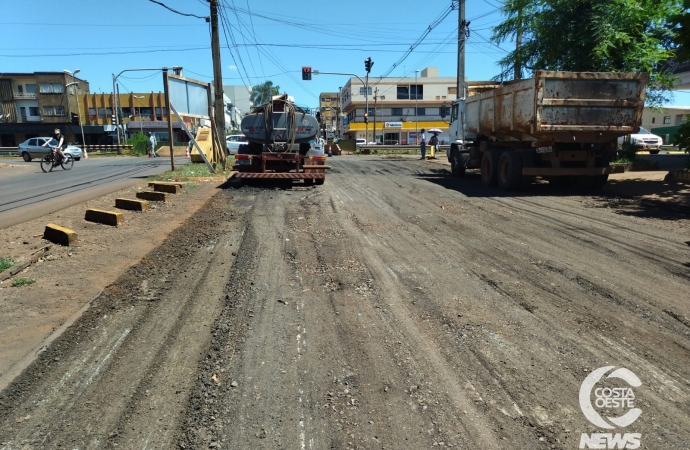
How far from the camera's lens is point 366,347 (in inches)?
152

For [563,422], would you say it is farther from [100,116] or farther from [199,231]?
[100,116]

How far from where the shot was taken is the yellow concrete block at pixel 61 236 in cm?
710

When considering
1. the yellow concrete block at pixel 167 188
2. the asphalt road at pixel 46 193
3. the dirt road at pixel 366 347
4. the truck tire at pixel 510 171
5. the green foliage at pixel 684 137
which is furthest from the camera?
the truck tire at pixel 510 171

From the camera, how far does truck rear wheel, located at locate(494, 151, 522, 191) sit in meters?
13.1

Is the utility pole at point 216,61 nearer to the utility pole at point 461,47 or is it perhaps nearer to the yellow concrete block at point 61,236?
the utility pole at point 461,47

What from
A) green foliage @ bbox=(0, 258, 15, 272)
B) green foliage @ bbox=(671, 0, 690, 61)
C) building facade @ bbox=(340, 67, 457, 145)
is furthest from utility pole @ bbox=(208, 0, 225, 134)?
building facade @ bbox=(340, 67, 457, 145)

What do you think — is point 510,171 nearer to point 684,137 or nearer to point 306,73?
point 684,137

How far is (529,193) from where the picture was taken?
13.0 m

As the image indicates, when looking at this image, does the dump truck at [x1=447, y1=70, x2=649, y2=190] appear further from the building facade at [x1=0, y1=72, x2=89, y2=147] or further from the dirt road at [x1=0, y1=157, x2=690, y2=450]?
the building facade at [x1=0, y1=72, x2=89, y2=147]

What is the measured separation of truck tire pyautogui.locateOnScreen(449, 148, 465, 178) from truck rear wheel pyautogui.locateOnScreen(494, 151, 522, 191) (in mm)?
3550

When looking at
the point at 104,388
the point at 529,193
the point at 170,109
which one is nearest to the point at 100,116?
the point at 170,109

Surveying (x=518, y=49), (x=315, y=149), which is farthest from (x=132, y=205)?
(x=518, y=49)

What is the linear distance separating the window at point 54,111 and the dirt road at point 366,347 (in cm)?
6702

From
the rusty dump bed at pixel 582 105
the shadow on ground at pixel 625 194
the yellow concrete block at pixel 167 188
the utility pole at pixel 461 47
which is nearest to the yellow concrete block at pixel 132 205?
the yellow concrete block at pixel 167 188
